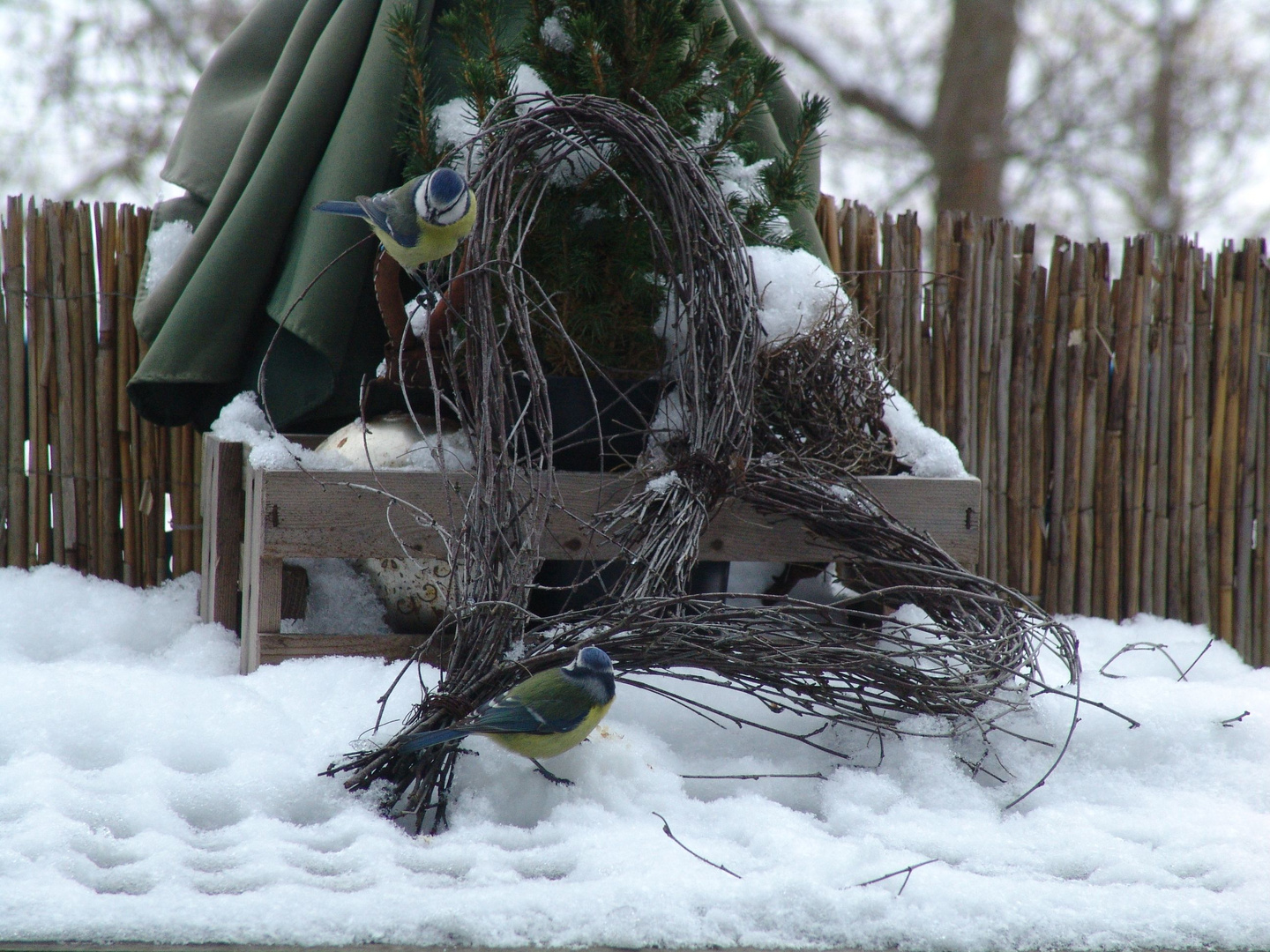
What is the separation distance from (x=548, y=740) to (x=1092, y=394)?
7.83ft

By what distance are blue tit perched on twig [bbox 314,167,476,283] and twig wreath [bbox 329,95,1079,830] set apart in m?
0.05

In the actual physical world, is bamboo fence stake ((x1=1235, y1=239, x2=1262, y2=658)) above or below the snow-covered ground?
above

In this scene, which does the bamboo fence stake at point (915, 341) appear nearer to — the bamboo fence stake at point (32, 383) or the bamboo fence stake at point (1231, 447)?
the bamboo fence stake at point (1231, 447)

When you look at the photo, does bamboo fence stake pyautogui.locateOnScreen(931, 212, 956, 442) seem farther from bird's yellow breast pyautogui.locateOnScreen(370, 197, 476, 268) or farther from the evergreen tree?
bird's yellow breast pyautogui.locateOnScreen(370, 197, 476, 268)

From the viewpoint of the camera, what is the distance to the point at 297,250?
7.03 feet

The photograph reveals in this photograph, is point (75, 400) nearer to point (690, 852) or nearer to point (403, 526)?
point (403, 526)

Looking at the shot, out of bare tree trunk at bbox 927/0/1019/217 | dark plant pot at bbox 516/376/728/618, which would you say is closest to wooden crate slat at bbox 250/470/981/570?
dark plant pot at bbox 516/376/728/618

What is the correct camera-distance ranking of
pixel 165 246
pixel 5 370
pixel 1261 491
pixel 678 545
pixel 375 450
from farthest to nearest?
pixel 1261 491 → pixel 5 370 → pixel 165 246 → pixel 375 450 → pixel 678 545

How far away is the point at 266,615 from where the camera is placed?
69.7 inches

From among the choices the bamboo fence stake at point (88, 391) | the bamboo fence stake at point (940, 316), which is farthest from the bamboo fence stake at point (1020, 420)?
the bamboo fence stake at point (88, 391)

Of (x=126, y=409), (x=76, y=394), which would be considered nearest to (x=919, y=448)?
(x=126, y=409)

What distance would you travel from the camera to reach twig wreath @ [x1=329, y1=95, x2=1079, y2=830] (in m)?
1.42

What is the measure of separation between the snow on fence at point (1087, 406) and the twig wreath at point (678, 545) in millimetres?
1026

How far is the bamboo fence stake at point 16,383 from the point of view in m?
2.70
